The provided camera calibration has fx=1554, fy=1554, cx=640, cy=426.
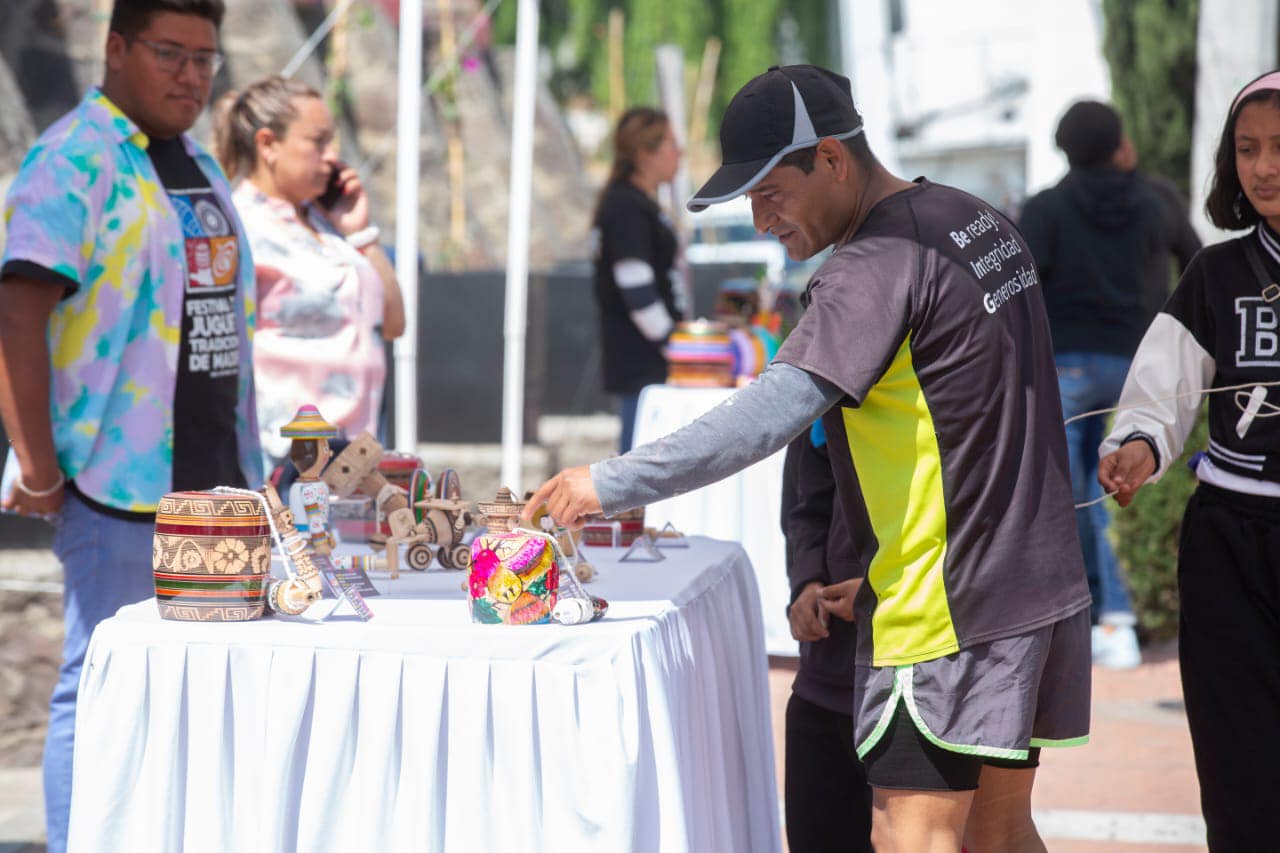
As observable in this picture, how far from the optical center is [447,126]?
42.2 feet

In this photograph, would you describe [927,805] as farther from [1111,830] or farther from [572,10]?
[572,10]

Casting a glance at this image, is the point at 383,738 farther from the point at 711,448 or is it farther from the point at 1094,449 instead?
the point at 1094,449

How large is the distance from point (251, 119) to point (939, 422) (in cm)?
249

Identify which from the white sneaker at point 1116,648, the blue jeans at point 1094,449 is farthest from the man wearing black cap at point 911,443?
the white sneaker at point 1116,648

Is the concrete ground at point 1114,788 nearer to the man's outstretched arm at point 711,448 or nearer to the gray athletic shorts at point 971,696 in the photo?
the gray athletic shorts at point 971,696

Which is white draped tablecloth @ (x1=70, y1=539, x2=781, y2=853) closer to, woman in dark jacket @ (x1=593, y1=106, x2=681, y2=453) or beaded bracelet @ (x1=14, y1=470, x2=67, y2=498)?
beaded bracelet @ (x1=14, y1=470, x2=67, y2=498)

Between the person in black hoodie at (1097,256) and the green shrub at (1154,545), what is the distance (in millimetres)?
293

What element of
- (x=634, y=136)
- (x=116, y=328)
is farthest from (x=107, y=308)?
(x=634, y=136)

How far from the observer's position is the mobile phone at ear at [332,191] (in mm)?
4340

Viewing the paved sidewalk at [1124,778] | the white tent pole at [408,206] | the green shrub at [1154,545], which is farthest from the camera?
the green shrub at [1154,545]

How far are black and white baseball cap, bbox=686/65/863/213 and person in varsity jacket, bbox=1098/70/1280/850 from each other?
913 millimetres

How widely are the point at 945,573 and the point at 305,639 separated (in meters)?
0.91

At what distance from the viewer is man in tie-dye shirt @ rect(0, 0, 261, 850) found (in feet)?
9.50

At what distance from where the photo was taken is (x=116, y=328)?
3000mm
